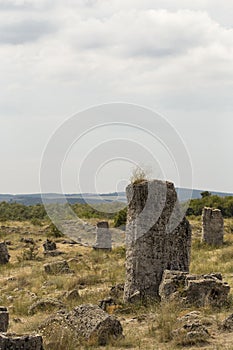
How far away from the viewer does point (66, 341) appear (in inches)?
341

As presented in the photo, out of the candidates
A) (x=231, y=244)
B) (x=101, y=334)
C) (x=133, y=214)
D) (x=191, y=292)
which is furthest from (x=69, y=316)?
(x=231, y=244)

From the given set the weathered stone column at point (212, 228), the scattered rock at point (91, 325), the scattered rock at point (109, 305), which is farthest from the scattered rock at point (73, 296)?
the weathered stone column at point (212, 228)

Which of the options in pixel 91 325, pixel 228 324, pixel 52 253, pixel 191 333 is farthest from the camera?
pixel 52 253

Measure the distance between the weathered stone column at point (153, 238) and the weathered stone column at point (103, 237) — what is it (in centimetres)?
1371

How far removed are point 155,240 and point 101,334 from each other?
142 inches

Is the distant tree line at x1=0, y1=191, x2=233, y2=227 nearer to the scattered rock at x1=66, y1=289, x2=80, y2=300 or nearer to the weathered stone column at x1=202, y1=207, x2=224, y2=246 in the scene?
→ the weathered stone column at x1=202, y1=207, x2=224, y2=246

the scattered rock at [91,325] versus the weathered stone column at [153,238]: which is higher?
the weathered stone column at [153,238]

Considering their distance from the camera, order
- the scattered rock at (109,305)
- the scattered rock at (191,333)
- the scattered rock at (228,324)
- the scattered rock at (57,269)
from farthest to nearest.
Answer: the scattered rock at (57,269) → the scattered rock at (109,305) → the scattered rock at (228,324) → the scattered rock at (191,333)

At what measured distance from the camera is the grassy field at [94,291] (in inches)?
360

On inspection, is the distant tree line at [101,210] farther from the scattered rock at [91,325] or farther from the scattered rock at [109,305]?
the scattered rock at [91,325]

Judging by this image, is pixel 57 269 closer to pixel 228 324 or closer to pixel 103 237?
pixel 103 237

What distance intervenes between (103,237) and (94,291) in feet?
39.5

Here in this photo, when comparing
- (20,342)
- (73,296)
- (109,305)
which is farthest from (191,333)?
(73,296)

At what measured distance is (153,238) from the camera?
41.2 ft
